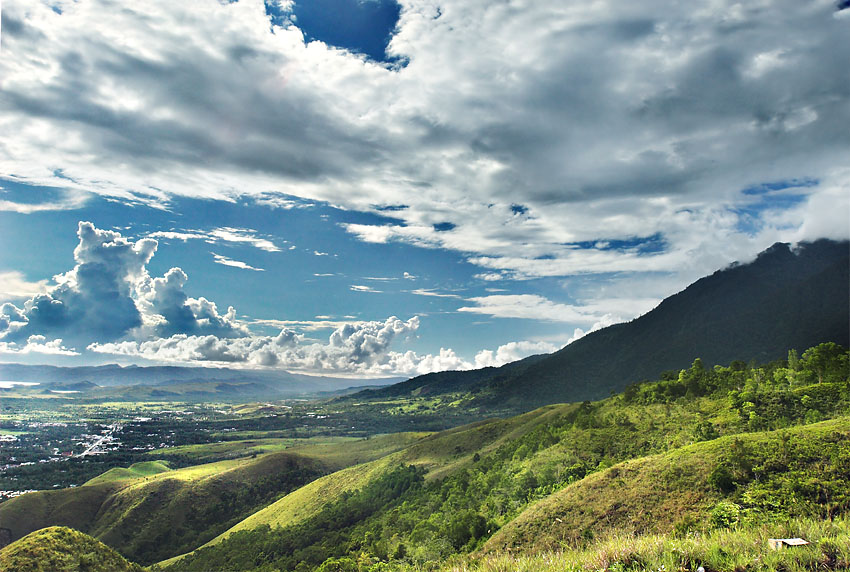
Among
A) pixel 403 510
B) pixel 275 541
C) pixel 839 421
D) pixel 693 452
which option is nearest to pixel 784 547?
pixel 693 452

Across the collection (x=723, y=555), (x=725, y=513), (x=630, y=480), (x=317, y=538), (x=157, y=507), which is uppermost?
(x=723, y=555)

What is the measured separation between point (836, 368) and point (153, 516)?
177 m

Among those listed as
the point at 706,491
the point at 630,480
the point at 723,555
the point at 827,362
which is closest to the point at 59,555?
the point at 630,480

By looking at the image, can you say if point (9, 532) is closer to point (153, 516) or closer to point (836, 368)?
point (153, 516)

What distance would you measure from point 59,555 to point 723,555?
8676 centimetres

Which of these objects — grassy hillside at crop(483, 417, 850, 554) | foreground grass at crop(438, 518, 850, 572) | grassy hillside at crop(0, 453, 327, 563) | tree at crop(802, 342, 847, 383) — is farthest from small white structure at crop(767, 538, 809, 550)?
grassy hillside at crop(0, 453, 327, 563)

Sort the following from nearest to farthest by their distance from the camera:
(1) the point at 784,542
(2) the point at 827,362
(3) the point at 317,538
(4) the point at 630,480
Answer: (1) the point at 784,542 → (4) the point at 630,480 → (2) the point at 827,362 → (3) the point at 317,538

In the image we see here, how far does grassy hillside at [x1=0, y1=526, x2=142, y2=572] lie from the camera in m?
59.8

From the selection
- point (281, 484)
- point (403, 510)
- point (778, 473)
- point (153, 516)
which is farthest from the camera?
point (281, 484)

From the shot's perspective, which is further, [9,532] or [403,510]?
[9,532]

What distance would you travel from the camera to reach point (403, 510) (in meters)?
81.7

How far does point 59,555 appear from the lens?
208 feet

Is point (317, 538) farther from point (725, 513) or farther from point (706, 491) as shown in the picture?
point (725, 513)

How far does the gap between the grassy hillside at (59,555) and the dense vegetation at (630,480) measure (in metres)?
25.6
